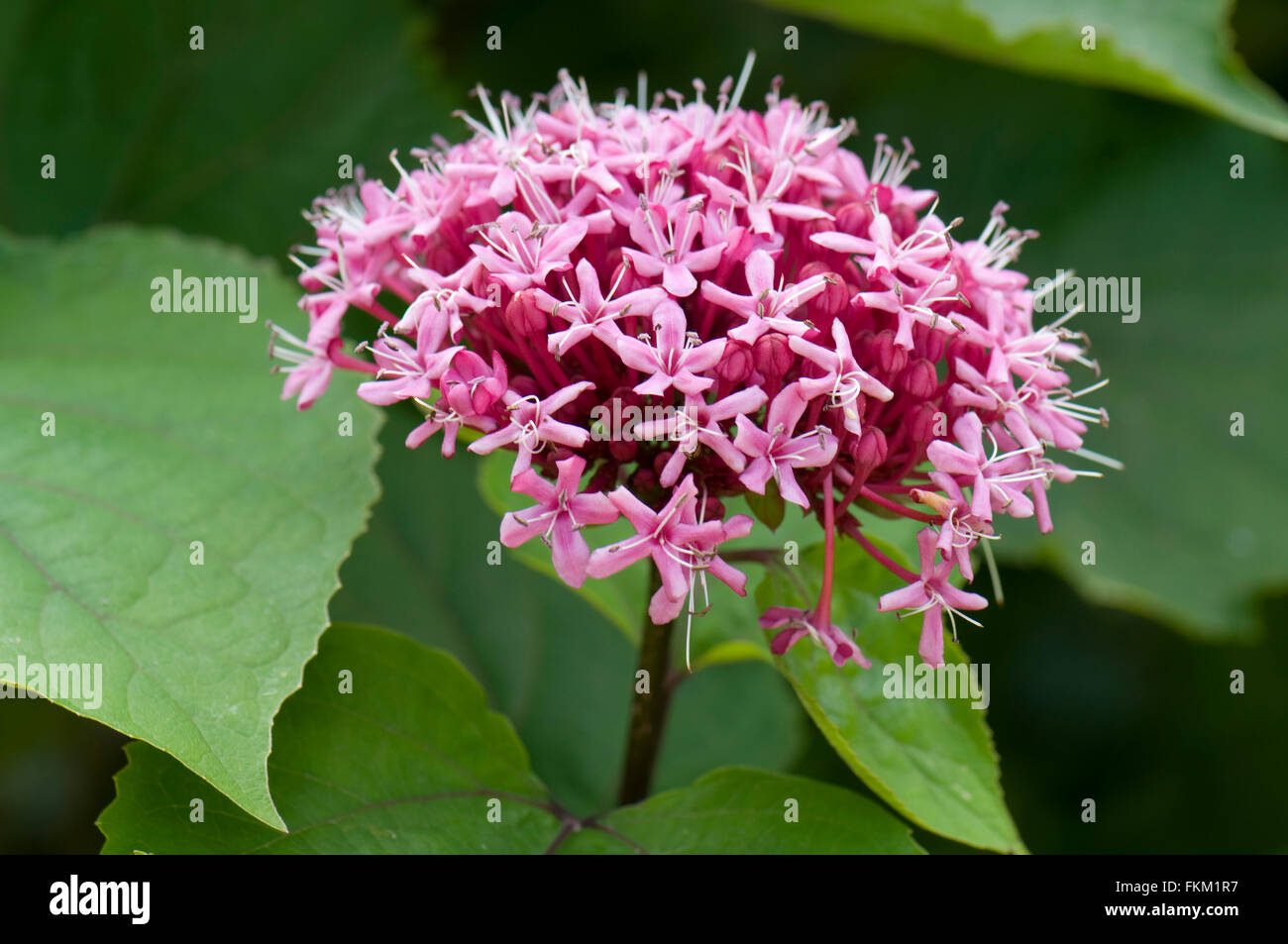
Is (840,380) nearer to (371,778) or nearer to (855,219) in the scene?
(855,219)

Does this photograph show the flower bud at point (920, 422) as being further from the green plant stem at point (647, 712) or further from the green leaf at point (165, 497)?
the green leaf at point (165, 497)

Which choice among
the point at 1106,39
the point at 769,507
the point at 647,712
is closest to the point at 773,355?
the point at 769,507

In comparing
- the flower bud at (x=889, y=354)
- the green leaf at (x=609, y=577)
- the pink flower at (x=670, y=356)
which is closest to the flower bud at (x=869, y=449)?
the flower bud at (x=889, y=354)

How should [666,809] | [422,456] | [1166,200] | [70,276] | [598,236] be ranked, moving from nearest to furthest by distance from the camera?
[598,236] → [666,809] → [70,276] → [422,456] → [1166,200]

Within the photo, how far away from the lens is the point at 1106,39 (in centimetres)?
259

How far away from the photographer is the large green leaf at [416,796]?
65.9 inches

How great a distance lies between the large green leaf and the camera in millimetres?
1675

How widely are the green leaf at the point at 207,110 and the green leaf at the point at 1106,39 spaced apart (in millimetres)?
1219

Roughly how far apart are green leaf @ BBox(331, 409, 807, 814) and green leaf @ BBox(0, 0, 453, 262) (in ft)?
2.74

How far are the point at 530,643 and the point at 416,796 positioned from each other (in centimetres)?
117

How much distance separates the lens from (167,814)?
167 cm

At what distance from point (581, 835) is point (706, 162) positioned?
3.65ft

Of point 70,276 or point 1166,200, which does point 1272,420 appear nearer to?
point 1166,200
